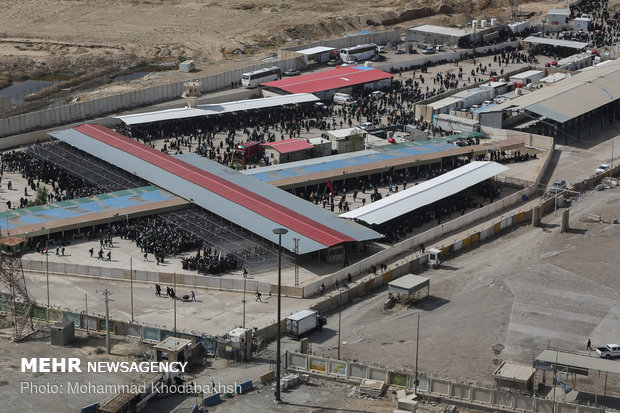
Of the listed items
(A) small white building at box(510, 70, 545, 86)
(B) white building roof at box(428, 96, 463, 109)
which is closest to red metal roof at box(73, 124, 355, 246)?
(B) white building roof at box(428, 96, 463, 109)

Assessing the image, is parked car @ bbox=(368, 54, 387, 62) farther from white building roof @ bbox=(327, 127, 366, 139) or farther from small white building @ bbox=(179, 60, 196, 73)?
white building roof @ bbox=(327, 127, 366, 139)

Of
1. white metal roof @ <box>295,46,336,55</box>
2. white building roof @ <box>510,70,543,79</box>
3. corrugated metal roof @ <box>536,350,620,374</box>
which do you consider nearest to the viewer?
corrugated metal roof @ <box>536,350,620,374</box>

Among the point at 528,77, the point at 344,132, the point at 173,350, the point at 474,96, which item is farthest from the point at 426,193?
the point at 528,77

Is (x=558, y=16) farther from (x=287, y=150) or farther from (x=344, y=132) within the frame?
(x=287, y=150)

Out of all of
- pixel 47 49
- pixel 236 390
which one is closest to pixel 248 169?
pixel 236 390

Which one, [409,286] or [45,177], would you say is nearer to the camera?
[409,286]

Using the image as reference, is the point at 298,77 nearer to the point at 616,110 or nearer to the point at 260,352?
the point at 616,110
